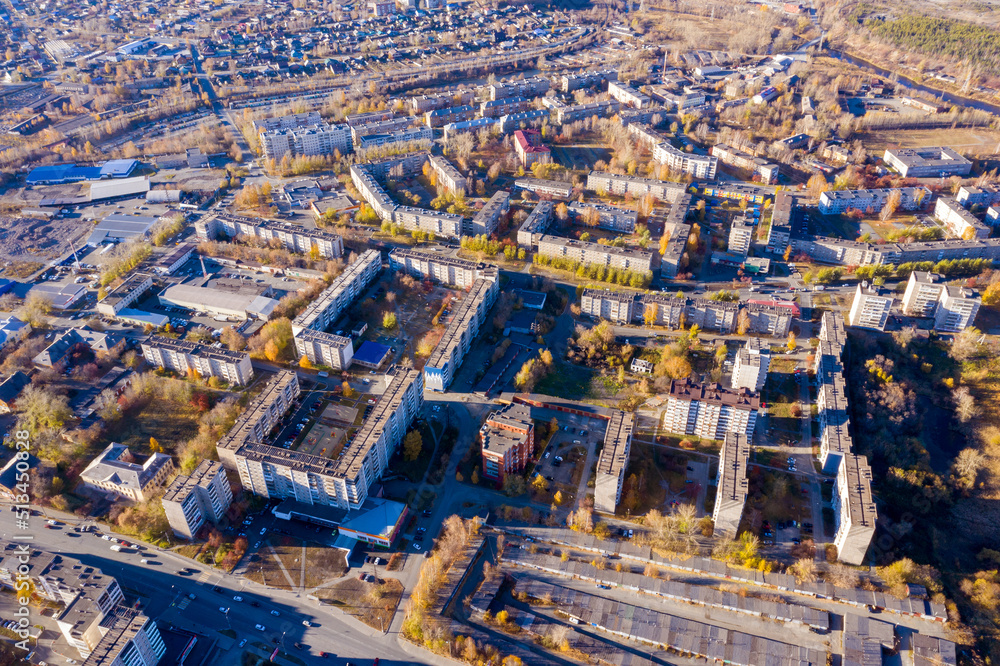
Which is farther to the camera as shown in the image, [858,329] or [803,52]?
[803,52]

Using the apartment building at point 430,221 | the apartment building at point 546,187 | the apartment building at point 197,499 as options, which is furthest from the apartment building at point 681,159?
the apartment building at point 197,499

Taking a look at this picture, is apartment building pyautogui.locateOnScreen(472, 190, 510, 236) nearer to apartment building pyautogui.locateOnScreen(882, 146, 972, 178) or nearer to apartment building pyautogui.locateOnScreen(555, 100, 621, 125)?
apartment building pyautogui.locateOnScreen(555, 100, 621, 125)

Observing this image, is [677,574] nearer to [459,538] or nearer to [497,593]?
[497,593]

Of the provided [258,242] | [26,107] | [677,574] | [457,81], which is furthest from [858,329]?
[26,107]

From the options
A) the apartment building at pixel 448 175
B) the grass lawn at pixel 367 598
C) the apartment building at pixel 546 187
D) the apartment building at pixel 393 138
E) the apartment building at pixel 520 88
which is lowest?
the grass lawn at pixel 367 598

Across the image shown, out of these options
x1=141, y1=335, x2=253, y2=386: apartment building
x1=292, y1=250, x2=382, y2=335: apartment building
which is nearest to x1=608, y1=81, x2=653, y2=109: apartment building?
x1=292, y1=250, x2=382, y2=335: apartment building

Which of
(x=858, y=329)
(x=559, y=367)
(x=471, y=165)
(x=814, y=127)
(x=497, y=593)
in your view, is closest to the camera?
(x=497, y=593)

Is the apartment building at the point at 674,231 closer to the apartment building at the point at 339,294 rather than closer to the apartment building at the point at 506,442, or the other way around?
the apartment building at the point at 506,442
